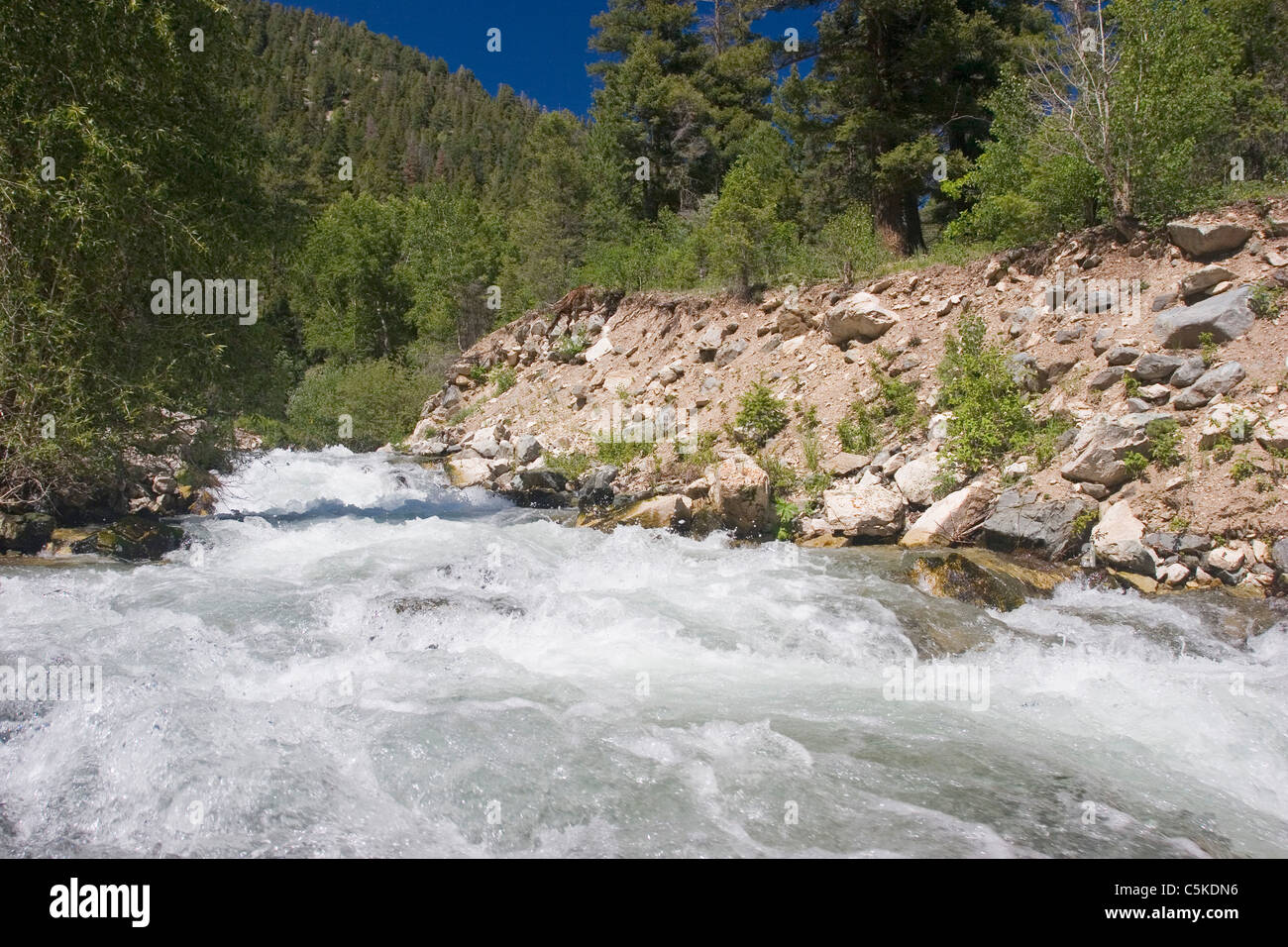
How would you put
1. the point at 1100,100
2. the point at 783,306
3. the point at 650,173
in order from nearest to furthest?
the point at 1100,100 < the point at 783,306 < the point at 650,173

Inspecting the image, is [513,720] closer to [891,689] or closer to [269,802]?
[269,802]

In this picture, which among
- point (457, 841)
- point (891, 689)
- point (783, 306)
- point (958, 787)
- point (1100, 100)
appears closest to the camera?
point (457, 841)

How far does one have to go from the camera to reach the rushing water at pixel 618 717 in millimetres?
3953

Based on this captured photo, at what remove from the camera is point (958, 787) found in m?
4.48

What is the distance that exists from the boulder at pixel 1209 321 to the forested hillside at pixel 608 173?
2422 mm

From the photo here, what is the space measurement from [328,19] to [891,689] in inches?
7337

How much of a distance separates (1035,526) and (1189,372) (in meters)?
A: 2.79

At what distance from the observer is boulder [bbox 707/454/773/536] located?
1096 cm

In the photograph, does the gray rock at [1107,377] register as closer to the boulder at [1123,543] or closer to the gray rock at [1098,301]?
the gray rock at [1098,301]

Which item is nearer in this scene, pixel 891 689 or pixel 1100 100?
pixel 891 689

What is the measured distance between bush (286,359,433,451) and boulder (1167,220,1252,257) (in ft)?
69.1

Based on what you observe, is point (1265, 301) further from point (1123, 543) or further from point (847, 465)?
point (847, 465)

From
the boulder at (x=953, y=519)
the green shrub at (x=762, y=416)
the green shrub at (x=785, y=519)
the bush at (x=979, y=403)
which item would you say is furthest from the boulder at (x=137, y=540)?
the bush at (x=979, y=403)
